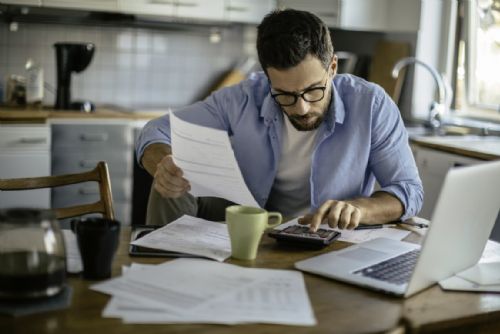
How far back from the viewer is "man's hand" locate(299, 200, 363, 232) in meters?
1.60

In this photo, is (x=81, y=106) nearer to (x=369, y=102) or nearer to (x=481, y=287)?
(x=369, y=102)

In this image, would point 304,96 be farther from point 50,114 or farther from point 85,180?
point 50,114

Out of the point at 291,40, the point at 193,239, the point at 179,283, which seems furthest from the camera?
the point at 291,40

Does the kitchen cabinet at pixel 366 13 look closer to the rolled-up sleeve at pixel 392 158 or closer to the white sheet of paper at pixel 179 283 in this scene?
the rolled-up sleeve at pixel 392 158

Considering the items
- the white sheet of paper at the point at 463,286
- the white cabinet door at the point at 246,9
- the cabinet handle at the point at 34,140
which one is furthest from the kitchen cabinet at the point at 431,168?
the white sheet of paper at the point at 463,286

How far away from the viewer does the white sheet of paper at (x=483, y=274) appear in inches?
56.7

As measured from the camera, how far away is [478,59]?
4.32 m

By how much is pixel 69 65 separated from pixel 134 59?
0.63m

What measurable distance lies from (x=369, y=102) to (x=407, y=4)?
2616mm

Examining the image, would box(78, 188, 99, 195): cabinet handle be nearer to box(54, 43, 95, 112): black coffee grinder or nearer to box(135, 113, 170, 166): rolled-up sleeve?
box(54, 43, 95, 112): black coffee grinder

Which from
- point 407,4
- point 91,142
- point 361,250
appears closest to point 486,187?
point 361,250

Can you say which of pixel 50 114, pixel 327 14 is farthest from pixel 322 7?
pixel 50 114

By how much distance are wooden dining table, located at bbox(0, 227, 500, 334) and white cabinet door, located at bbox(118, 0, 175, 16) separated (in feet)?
9.08

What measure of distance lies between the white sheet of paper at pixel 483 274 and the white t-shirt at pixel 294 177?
65cm
